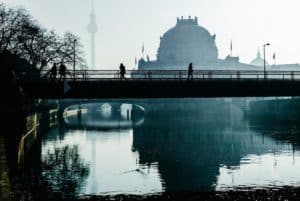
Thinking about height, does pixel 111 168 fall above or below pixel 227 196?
above

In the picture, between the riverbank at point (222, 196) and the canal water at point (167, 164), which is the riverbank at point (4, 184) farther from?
the canal water at point (167, 164)

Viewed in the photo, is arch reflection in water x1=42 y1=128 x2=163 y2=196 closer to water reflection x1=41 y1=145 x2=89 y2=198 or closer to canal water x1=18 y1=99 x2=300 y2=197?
canal water x1=18 y1=99 x2=300 y2=197

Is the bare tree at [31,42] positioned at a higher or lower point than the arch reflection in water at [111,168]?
higher

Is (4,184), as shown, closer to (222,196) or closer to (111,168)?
(222,196)

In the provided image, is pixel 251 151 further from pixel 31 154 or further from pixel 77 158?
pixel 31 154

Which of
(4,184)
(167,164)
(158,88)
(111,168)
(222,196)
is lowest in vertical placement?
(222,196)

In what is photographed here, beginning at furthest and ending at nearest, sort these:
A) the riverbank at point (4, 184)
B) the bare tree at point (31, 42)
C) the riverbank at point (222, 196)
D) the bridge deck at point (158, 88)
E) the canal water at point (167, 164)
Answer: the bare tree at point (31, 42)
the bridge deck at point (158, 88)
the canal water at point (167, 164)
the riverbank at point (222, 196)
the riverbank at point (4, 184)

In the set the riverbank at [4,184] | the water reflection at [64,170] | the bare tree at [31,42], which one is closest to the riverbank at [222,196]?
the water reflection at [64,170]

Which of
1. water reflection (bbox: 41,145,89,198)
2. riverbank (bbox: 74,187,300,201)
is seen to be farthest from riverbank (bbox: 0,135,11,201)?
water reflection (bbox: 41,145,89,198)

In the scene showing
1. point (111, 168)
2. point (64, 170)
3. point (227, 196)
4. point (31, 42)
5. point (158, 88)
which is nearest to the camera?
point (227, 196)

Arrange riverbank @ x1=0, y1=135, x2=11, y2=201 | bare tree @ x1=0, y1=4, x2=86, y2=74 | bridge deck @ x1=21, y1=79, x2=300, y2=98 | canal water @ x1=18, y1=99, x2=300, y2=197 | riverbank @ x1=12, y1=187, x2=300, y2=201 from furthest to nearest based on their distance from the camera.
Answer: bare tree @ x1=0, y1=4, x2=86, y2=74 → bridge deck @ x1=21, y1=79, x2=300, y2=98 → canal water @ x1=18, y1=99, x2=300, y2=197 → riverbank @ x1=12, y1=187, x2=300, y2=201 → riverbank @ x1=0, y1=135, x2=11, y2=201

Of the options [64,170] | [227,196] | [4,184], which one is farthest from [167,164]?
[4,184]

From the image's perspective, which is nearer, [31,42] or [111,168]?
[111,168]

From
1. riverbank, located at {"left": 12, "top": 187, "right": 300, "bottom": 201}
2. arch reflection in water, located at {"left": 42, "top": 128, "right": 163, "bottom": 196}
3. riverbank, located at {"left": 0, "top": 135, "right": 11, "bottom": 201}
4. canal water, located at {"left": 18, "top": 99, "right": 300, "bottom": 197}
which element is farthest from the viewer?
canal water, located at {"left": 18, "top": 99, "right": 300, "bottom": 197}
